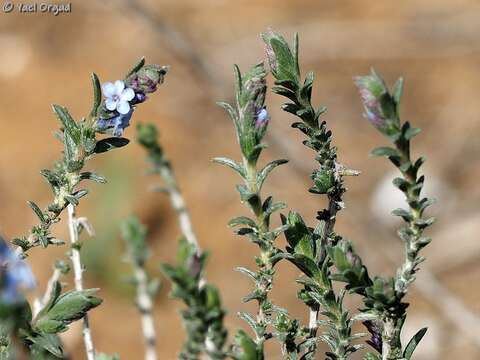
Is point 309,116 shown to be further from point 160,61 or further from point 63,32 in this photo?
point 63,32

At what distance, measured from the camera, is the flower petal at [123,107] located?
136cm

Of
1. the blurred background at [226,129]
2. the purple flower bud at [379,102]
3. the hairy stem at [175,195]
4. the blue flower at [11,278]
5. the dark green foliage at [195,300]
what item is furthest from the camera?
the blurred background at [226,129]

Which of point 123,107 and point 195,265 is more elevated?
point 123,107

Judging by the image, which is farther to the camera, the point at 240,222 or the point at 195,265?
the point at 240,222

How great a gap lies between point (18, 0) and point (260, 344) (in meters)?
5.37

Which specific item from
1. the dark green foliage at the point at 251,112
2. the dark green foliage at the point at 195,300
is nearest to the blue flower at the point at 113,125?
the dark green foliage at the point at 251,112

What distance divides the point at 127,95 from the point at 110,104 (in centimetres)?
3

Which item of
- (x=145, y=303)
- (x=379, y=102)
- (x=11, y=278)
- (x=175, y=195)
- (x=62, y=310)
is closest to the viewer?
(x=11, y=278)

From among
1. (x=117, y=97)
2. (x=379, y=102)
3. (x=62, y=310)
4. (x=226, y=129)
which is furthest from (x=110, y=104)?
(x=226, y=129)

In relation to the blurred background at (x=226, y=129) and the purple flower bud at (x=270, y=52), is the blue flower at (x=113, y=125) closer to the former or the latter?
the purple flower bud at (x=270, y=52)

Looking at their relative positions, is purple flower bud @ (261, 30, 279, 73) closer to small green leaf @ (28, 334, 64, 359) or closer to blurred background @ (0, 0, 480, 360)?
small green leaf @ (28, 334, 64, 359)

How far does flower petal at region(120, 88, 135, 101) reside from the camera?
137 cm

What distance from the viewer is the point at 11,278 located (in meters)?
1.04

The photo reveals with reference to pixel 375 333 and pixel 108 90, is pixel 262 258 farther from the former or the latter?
pixel 108 90
